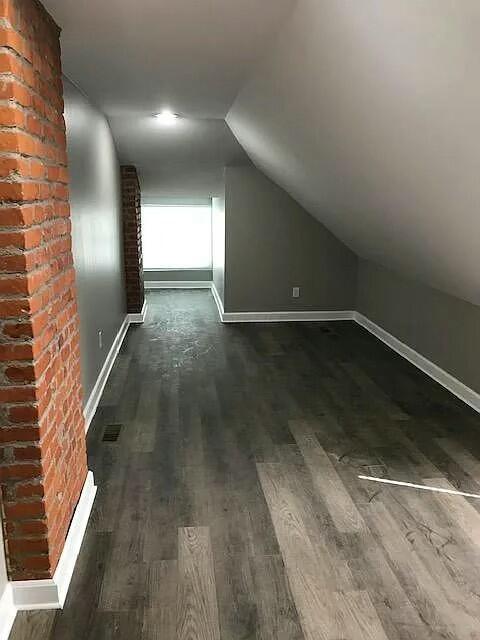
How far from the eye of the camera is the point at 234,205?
5.86m

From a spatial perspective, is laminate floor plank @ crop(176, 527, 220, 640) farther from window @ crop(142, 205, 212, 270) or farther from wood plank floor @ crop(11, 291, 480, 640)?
window @ crop(142, 205, 212, 270)

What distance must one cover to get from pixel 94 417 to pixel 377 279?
10.8ft

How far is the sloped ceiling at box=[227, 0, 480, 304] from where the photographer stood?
1.62m

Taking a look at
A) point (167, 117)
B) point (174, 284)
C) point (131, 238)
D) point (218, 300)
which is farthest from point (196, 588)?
point (174, 284)

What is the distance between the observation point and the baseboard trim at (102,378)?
345 cm

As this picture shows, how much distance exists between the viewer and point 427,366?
4.40 metres

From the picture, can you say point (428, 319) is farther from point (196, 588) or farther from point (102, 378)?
point (196, 588)

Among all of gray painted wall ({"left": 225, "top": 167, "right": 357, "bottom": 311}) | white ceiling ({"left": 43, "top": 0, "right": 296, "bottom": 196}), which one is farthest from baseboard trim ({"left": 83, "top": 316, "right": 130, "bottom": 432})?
white ceiling ({"left": 43, "top": 0, "right": 296, "bottom": 196})

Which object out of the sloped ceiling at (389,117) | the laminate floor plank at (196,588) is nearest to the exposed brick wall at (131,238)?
the sloped ceiling at (389,117)

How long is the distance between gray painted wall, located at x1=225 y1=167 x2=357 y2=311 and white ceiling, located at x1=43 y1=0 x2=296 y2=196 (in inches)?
41.2

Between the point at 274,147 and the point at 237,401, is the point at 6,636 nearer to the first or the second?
the point at 237,401

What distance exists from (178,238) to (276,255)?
8.61ft

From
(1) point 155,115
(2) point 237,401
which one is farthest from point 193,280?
(2) point 237,401

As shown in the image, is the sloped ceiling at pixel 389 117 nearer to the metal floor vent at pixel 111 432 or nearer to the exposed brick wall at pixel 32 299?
the exposed brick wall at pixel 32 299
